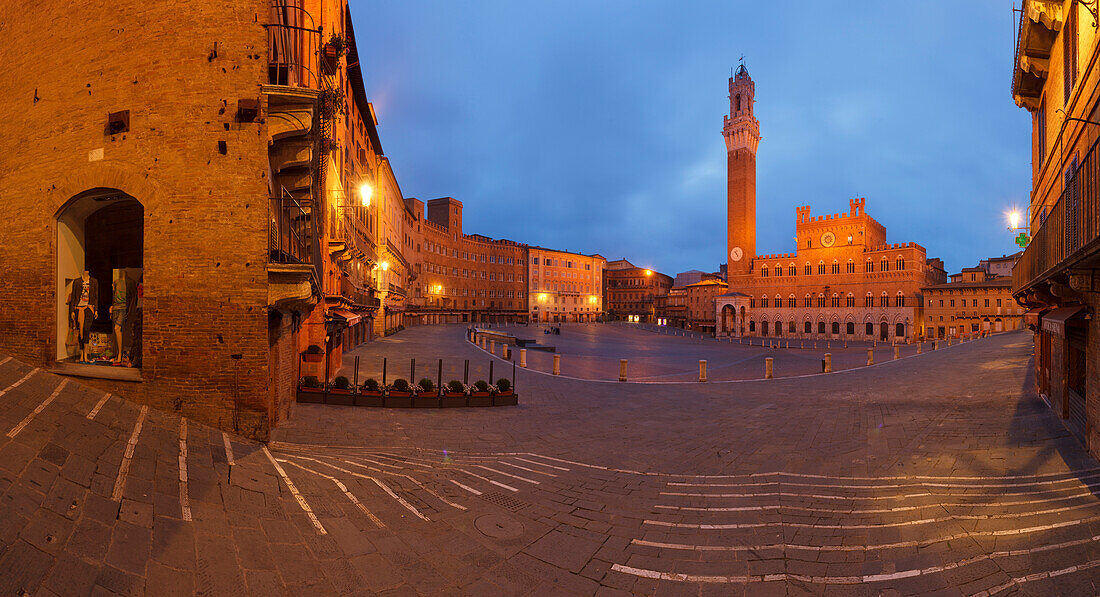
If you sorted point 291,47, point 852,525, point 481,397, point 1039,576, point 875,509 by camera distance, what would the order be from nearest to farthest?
point 1039,576
point 852,525
point 875,509
point 291,47
point 481,397

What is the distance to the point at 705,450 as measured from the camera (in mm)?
9070

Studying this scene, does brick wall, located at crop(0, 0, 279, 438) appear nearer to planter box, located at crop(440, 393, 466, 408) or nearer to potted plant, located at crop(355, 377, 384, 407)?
potted plant, located at crop(355, 377, 384, 407)

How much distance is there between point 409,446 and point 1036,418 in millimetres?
13427

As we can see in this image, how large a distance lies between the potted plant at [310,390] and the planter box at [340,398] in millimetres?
198

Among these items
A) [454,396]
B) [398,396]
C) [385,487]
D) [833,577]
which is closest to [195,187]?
[385,487]

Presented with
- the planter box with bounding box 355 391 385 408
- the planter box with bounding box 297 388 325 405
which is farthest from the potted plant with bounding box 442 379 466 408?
the planter box with bounding box 297 388 325 405

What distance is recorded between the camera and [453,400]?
12.8 m

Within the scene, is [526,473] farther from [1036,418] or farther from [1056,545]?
[1036,418]

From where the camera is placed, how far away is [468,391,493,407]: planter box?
13034 millimetres

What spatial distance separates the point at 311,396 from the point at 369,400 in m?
1.52

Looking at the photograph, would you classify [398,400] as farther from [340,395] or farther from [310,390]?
[310,390]

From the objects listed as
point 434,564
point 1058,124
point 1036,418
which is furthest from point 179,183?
point 1058,124

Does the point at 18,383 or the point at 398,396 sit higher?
the point at 18,383

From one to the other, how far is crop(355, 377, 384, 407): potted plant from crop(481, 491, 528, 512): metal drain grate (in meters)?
6.85
